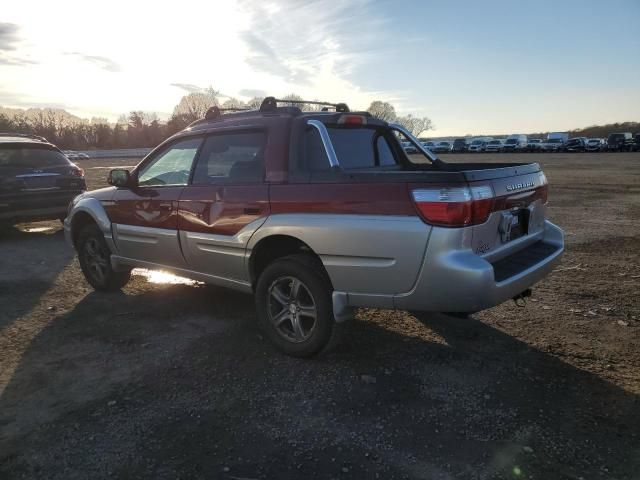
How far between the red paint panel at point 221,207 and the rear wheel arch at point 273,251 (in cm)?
21

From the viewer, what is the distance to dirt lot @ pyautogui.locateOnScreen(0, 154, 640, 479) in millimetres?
2553

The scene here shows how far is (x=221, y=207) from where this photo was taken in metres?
4.01

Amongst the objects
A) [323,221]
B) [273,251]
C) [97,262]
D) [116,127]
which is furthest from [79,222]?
[116,127]

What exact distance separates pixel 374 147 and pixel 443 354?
192cm

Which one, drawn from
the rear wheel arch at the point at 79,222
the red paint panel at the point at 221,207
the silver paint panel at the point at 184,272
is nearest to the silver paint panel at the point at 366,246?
the red paint panel at the point at 221,207

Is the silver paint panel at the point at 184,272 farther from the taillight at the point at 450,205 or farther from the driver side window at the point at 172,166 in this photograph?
the taillight at the point at 450,205

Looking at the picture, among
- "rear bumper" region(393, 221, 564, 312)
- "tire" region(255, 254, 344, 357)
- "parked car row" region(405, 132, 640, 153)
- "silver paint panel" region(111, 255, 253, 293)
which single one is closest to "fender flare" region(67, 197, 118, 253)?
"silver paint panel" region(111, 255, 253, 293)

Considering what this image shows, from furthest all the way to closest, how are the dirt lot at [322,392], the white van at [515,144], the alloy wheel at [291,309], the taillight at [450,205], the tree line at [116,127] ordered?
1. the tree line at [116,127]
2. the white van at [515,144]
3. the alloy wheel at [291,309]
4. the taillight at [450,205]
5. the dirt lot at [322,392]

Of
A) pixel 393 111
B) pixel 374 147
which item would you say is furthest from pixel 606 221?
pixel 393 111

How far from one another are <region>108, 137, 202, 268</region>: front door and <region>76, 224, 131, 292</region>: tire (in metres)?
0.39

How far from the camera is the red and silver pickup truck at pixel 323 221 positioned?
9.65ft

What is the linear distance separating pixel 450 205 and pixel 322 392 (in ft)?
4.92

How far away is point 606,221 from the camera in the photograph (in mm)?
9469

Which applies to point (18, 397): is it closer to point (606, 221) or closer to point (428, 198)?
point (428, 198)
